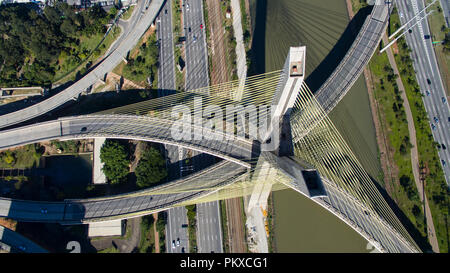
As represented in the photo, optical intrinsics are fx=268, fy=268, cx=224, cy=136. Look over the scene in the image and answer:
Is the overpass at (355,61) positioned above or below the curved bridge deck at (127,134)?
above

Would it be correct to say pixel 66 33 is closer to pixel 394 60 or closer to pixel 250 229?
pixel 250 229

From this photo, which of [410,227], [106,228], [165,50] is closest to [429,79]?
[410,227]

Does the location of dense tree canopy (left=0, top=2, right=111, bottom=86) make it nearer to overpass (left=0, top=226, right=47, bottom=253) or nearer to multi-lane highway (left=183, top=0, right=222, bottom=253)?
multi-lane highway (left=183, top=0, right=222, bottom=253)

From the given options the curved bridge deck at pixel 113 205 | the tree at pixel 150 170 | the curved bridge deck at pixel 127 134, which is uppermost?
the curved bridge deck at pixel 127 134

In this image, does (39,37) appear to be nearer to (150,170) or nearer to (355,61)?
(150,170)

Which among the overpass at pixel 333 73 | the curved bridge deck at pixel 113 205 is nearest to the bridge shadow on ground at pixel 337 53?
the overpass at pixel 333 73

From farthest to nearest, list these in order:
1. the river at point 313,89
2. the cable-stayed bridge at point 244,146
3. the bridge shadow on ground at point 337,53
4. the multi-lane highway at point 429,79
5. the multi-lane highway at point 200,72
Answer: the bridge shadow on ground at point 337,53 → the multi-lane highway at point 429,79 → the multi-lane highway at point 200,72 → the river at point 313,89 → the cable-stayed bridge at point 244,146

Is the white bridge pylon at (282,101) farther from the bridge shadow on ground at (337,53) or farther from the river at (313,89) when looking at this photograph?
the bridge shadow on ground at (337,53)
